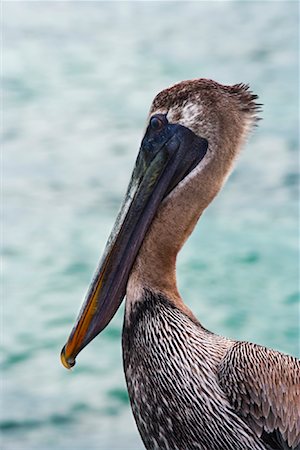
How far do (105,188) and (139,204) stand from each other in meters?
4.92

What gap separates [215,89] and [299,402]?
3.07 ft

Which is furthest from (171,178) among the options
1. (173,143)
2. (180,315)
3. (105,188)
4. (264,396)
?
(105,188)

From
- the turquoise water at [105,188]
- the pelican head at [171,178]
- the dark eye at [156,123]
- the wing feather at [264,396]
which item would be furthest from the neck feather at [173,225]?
the turquoise water at [105,188]

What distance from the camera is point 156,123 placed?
136 inches

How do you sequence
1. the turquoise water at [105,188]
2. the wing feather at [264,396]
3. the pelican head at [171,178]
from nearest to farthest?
the wing feather at [264,396] → the pelican head at [171,178] → the turquoise water at [105,188]

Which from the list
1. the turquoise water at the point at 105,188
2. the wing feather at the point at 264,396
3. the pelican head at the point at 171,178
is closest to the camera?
the wing feather at the point at 264,396

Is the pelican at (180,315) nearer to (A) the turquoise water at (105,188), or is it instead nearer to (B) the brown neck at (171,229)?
(B) the brown neck at (171,229)

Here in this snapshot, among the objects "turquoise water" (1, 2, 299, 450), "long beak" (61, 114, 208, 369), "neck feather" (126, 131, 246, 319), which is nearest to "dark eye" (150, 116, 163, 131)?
"long beak" (61, 114, 208, 369)

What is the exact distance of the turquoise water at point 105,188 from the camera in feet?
20.6

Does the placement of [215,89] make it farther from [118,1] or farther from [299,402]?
[118,1]

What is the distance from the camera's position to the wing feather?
327 cm

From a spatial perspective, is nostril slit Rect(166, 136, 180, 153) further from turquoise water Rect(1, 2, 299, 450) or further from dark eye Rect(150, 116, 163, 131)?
turquoise water Rect(1, 2, 299, 450)

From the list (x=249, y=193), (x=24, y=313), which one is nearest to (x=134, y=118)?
(x=249, y=193)

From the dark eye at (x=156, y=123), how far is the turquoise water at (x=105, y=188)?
248 centimetres
